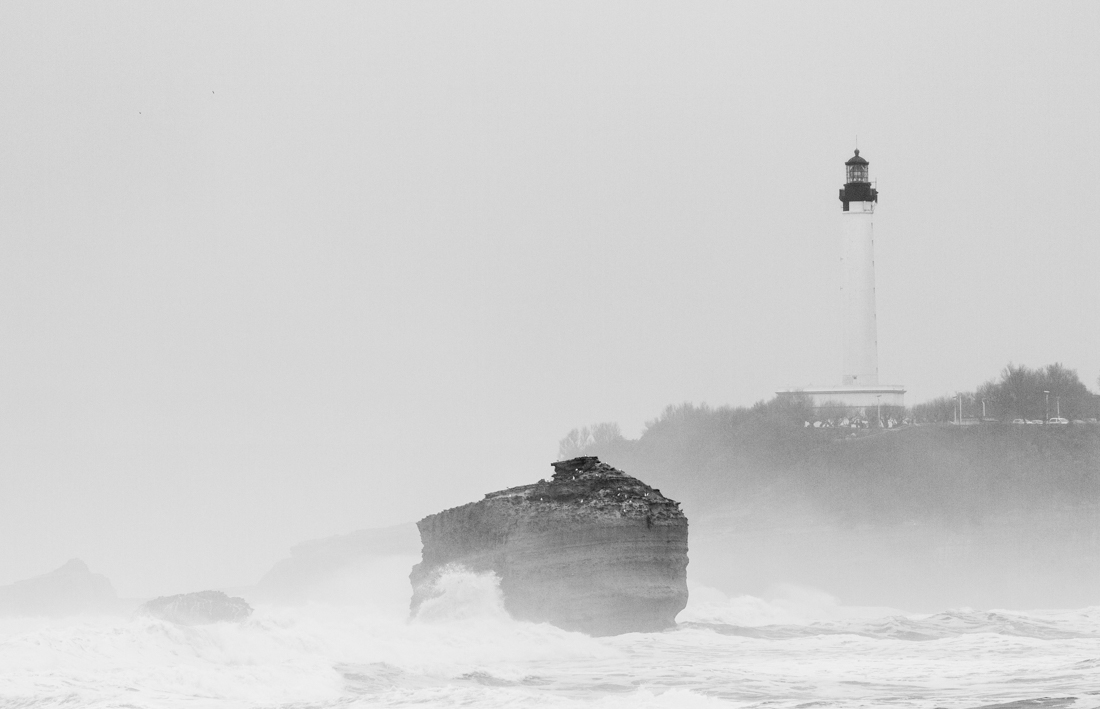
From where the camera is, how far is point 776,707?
24.8m

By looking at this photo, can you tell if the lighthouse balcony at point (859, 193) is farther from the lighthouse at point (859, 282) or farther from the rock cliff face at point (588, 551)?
the rock cliff face at point (588, 551)

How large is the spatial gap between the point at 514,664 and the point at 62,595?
67.8m

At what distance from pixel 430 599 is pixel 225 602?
11798mm

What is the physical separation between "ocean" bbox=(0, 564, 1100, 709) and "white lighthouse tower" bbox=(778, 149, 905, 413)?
5176 centimetres

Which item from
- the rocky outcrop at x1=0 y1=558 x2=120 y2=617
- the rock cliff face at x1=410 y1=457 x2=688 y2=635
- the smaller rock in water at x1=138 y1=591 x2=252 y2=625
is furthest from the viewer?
the rocky outcrop at x1=0 y1=558 x2=120 y2=617

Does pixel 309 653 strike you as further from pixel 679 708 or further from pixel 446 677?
pixel 679 708

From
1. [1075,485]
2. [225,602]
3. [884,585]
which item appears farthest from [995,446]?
[225,602]

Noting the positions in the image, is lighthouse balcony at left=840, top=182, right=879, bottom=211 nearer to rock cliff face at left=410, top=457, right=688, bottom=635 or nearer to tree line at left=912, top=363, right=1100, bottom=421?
tree line at left=912, top=363, right=1100, bottom=421

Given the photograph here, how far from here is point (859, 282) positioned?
3617 inches

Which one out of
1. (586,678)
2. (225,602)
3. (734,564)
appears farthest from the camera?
(734,564)

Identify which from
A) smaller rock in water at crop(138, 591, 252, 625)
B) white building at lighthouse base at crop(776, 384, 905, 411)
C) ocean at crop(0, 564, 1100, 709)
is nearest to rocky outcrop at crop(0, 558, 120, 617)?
smaller rock in water at crop(138, 591, 252, 625)

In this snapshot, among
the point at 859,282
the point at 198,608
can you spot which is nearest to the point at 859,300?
the point at 859,282

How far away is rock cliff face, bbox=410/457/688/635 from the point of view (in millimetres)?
37875

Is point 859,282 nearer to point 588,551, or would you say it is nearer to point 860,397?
point 860,397
